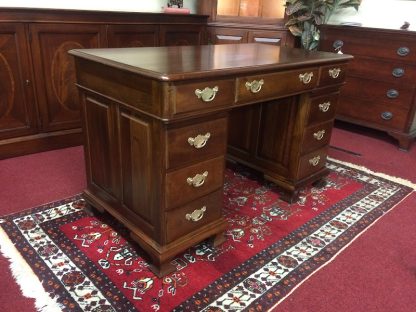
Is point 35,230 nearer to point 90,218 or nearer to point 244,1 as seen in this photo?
point 90,218

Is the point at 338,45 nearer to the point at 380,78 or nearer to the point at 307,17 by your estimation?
the point at 307,17

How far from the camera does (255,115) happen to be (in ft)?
7.38

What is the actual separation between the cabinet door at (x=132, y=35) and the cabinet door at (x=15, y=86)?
638mm

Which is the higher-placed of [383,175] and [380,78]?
[380,78]

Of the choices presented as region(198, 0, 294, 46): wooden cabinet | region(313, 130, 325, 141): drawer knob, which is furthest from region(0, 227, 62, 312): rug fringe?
region(198, 0, 294, 46): wooden cabinet

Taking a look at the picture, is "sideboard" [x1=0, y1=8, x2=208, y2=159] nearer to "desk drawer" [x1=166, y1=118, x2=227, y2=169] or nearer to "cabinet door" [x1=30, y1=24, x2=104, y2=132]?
"cabinet door" [x1=30, y1=24, x2=104, y2=132]

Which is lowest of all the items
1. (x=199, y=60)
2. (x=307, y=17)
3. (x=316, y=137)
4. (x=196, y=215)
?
(x=196, y=215)

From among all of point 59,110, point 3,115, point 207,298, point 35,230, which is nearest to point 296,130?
point 207,298

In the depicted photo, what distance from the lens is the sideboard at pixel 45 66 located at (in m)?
2.42

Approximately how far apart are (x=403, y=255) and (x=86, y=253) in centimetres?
148

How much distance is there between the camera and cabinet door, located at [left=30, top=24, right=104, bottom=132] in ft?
8.27

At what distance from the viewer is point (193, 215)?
5.12 ft

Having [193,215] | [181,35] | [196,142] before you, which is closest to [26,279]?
[193,215]

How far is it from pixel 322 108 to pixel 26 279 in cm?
170
